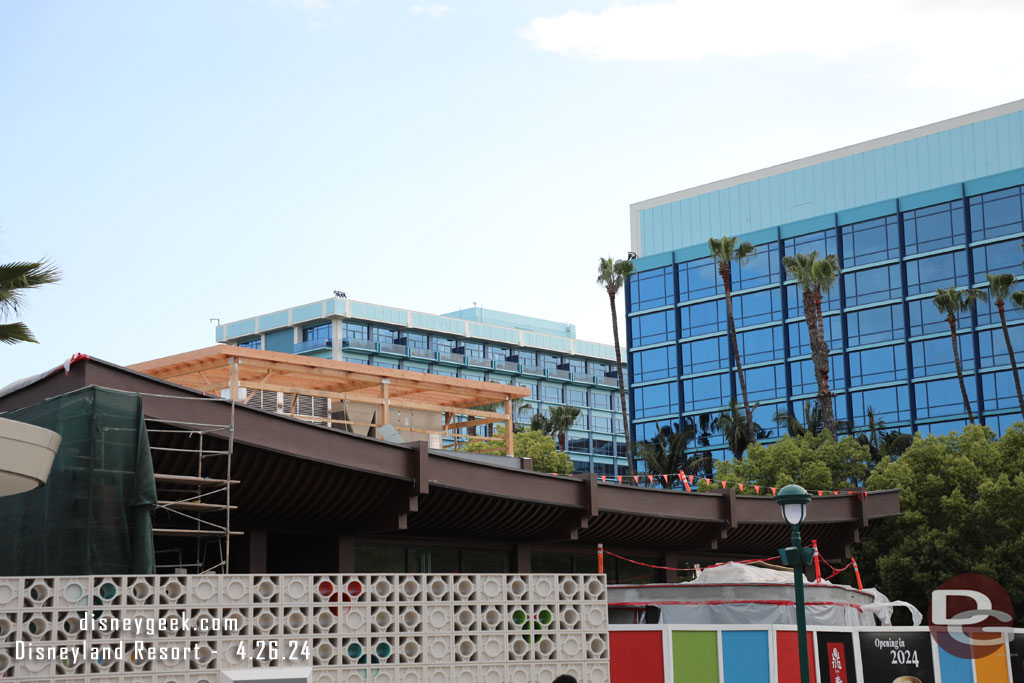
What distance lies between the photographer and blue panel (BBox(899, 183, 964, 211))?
70.4 m

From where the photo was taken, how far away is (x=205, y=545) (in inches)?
870

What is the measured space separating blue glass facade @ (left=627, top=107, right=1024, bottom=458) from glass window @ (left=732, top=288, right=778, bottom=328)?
0.07 metres

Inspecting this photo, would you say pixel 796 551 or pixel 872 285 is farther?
A: pixel 872 285

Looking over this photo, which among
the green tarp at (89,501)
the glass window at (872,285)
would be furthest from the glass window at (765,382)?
the green tarp at (89,501)

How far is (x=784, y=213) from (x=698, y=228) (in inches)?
257

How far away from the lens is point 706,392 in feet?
263

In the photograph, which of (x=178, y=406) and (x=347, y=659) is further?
(x=178, y=406)

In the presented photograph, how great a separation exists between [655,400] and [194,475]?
64.6m

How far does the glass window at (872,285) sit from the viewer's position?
7294 centimetres

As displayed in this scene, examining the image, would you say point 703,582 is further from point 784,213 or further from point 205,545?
point 784,213

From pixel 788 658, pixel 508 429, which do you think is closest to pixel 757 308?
pixel 508 429

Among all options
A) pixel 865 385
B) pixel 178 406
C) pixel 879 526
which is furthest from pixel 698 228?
pixel 178 406
